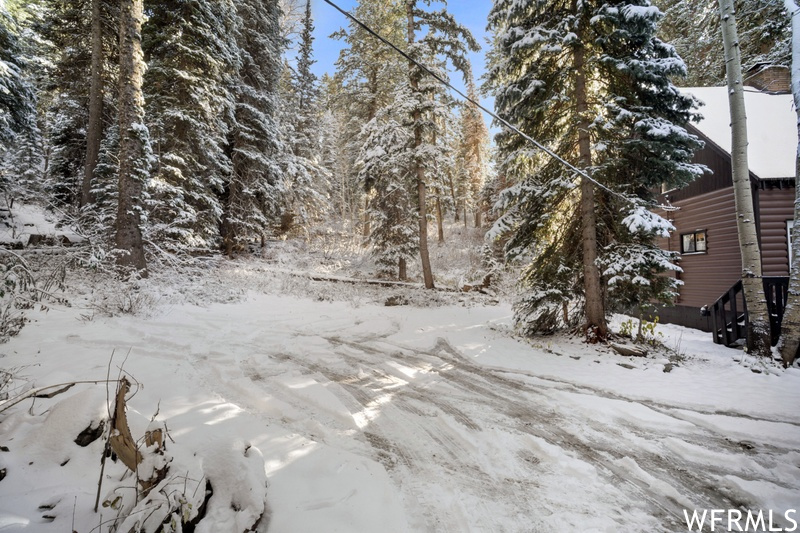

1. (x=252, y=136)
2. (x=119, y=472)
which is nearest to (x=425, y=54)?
(x=252, y=136)

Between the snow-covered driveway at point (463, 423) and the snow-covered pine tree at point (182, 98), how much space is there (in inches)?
238

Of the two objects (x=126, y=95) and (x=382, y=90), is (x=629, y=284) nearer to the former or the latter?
(x=126, y=95)

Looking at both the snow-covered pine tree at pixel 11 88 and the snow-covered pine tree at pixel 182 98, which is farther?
the snow-covered pine tree at pixel 182 98

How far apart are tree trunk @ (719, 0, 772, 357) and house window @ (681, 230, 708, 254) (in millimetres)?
6857

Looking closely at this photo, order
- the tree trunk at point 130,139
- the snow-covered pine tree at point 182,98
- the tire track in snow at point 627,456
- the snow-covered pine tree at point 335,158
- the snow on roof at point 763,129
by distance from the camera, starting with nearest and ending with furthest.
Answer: the tire track in snow at point 627,456, the tree trunk at point 130,139, the snow on roof at point 763,129, the snow-covered pine tree at point 182,98, the snow-covered pine tree at point 335,158

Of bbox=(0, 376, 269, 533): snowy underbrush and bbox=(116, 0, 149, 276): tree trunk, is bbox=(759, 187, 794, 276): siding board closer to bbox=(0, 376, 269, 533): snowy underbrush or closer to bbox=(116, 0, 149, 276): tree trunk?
bbox=(0, 376, 269, 533): snowy underbrush

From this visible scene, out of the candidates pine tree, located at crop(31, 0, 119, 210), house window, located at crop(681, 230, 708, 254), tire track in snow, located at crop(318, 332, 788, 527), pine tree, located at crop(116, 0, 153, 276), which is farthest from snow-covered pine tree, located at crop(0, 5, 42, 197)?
house window, located at crop(681, 230, 708, 254)

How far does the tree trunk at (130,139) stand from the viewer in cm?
798

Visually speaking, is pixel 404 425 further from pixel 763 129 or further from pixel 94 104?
pixel 763 129

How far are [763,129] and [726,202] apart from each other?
10.4 ft

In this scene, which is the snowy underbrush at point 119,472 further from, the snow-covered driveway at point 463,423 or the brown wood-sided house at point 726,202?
Answer: the brown wood-sided house at point 726,202

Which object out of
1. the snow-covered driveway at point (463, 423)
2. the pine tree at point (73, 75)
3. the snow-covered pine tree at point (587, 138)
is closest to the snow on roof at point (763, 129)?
the snow-covered pine tree at point (587, 138)

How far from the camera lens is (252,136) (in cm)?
1491

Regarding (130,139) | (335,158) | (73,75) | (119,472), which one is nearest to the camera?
(119,472)
